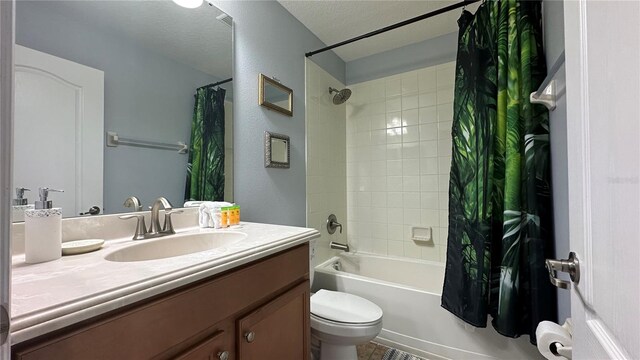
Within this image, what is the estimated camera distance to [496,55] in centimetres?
140

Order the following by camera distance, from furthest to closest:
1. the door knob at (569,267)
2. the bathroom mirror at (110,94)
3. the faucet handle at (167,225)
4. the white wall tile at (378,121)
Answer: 1. the white wall tile at (378,121)
2. the faucet handle at (167,225)
3. the bathroom mirror at (110,94)
4. the door knob at (569,267)

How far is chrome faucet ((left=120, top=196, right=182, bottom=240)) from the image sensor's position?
977 millimetres

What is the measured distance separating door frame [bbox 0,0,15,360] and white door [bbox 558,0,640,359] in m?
0.72

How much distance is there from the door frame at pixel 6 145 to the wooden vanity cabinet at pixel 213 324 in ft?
0.66

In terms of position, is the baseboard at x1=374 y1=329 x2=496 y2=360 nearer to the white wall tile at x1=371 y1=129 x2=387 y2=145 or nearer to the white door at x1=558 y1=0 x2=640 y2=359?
the white door at x1=558 y1=0 x2=640 y2=359

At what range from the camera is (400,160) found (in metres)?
2.34

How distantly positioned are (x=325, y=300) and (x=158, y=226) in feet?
3.24

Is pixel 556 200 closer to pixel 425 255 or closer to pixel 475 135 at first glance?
pixel 475 135

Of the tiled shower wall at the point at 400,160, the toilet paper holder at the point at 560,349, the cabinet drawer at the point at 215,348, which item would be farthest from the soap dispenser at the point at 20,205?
the tiled shower wall at the point at 400,160

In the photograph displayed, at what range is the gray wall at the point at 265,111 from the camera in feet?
4.73

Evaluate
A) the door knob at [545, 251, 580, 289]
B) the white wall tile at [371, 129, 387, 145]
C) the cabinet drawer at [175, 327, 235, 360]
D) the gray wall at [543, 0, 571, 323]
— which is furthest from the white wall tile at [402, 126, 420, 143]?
the cabinet drawer at [175, 327, 235, 360]

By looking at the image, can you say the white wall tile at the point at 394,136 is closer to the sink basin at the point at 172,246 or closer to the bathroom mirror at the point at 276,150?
the bathroom mirror at the point at 276,150

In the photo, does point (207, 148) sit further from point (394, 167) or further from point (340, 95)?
point (394, 167)

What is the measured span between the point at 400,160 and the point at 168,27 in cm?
193
